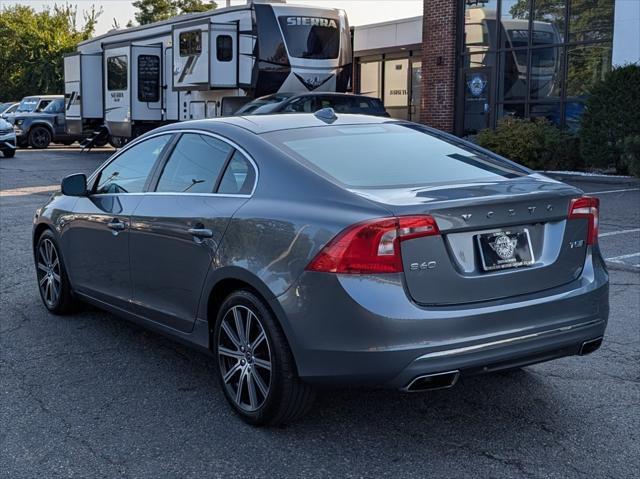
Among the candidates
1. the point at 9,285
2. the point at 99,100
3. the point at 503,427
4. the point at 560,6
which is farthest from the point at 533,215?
the point at 99,100

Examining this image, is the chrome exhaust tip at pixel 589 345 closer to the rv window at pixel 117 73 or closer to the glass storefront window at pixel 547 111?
the glass storefront window at pixel 547 111

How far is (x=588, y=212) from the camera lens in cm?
407

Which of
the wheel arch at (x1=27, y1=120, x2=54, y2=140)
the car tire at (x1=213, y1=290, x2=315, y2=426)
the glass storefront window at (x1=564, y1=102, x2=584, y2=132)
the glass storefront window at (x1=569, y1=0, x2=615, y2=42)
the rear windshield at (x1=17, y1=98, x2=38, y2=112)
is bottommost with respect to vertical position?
the car tire at (x1=213, y1=290, x2=315, y2=426)

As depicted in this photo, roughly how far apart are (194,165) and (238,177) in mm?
484

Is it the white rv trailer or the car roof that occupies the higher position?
Result: the white rv trailer

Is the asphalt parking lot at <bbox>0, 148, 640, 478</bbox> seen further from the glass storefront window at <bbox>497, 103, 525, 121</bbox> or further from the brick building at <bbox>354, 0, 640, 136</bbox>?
the glass storefront window at <bbox>497, 103, 525, 121</bbox>

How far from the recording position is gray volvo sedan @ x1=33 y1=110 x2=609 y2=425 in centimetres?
351

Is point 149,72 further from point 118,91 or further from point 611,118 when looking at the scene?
point 611,118

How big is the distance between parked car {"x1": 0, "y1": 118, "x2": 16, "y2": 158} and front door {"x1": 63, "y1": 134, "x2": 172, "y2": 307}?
1994 centimetres

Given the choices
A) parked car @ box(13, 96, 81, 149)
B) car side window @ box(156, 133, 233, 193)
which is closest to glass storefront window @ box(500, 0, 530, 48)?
car side window @ box(156, 133, 233, 193)

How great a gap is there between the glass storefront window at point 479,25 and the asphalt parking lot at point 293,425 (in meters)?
15.4

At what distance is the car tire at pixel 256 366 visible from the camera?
12.5 ft

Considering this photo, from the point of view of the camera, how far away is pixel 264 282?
382 cm

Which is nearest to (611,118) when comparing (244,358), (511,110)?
(511,110)
